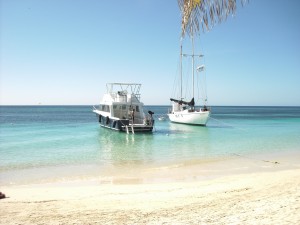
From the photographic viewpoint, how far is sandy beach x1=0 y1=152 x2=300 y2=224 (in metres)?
6.07

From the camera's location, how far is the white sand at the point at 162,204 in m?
6.06

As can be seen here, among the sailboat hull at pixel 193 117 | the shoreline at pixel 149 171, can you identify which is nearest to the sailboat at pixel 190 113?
the sailboat hull at pixel 193 117

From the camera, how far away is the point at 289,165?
14172mm

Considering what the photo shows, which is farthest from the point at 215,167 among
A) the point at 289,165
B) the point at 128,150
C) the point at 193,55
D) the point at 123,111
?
the point at 193,55

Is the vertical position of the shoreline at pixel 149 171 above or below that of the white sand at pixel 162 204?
below

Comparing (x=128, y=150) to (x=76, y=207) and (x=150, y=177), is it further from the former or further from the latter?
(x=76, y=207)

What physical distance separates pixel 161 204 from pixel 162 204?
0.08 feet

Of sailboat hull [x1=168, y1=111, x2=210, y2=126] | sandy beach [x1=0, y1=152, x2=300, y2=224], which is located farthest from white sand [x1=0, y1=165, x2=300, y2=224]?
sailboat hull [x1=168, y1=111, x2=210, y2=126]

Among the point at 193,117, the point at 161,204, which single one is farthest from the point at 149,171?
the point at 193,117

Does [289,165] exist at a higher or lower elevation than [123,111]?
lower

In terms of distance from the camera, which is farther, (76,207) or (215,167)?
(215,167)

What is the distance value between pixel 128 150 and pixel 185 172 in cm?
742

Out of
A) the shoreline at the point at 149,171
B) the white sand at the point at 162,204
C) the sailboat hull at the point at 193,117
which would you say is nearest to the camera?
the white sand at the point at 162,204

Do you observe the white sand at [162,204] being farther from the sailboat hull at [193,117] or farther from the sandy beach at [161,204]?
the sailboat hull at [193,117]
